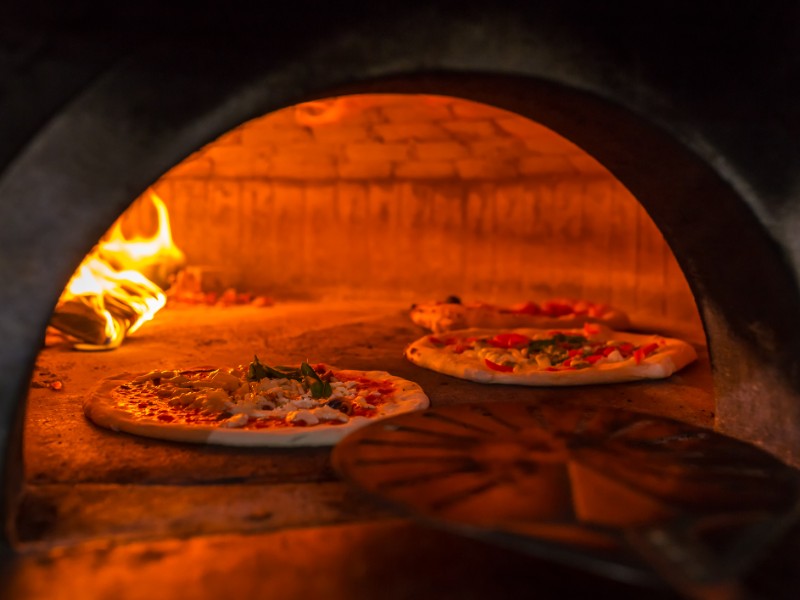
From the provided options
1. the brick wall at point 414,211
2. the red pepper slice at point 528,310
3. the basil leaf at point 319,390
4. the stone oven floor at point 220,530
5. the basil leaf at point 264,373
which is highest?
the brick wall at point 414,211

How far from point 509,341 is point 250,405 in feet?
5.36

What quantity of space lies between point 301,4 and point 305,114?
3456 millimetres

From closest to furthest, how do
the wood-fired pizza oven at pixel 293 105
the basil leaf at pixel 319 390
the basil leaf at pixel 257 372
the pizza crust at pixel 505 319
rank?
the wood-fired pizza oven at pixel 293 105, the basil leaf at pixel 319 390, the basil leaf at pixel 257 372, the pizza crust at pixel 505 319

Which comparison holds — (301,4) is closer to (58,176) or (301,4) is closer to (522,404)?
(58,176)

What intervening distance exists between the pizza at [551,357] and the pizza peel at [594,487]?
3.33ft

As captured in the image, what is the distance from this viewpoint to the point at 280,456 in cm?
226

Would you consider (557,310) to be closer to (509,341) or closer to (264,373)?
(509,341)

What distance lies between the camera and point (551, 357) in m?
3.48

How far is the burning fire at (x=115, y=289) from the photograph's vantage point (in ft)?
13.3

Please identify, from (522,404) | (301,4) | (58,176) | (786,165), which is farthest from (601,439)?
(58,176)

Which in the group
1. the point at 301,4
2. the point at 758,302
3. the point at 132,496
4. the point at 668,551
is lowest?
the point at 132,496

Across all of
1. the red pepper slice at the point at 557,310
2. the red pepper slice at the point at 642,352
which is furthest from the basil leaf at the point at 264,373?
the red pepper slice at the point at 557,310

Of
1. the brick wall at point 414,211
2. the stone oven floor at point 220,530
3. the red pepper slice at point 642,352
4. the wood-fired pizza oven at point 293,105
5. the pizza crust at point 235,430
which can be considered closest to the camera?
the stone oven floor at point 220,530

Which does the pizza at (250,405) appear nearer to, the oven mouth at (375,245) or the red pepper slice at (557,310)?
the oven mouth at (375,245)
